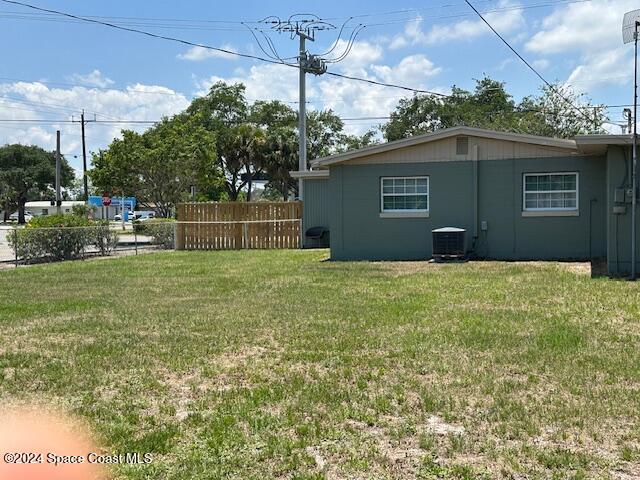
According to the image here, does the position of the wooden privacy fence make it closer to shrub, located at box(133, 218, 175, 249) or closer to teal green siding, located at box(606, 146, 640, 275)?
shrub, located at box(133, 218, 175, 249)

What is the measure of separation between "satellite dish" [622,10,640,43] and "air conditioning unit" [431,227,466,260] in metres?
5.55

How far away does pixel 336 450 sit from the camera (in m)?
3.96

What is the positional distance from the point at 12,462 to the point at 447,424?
2654 mm

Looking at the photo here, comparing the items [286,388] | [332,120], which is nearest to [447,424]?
[286,388]

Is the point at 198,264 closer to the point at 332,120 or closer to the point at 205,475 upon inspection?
the point at 205,475

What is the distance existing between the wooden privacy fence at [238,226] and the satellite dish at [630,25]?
480 inches

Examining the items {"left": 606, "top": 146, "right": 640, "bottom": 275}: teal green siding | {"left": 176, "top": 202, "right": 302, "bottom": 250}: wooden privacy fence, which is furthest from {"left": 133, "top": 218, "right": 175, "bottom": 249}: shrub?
{"left": 606, "top": 146, "right": 640, "bottom": 275}: teal green siding

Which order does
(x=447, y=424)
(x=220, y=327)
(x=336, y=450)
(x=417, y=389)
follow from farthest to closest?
(x=220, y=327), (x=417, y=389), (x=447, y=424), (x=336, y=450)

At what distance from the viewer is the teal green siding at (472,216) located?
51.1ft

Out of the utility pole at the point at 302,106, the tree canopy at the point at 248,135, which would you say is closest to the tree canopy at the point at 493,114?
the tree canopy at the point at 248,135

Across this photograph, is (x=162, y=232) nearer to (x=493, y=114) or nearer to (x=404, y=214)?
(x=404, y=214)

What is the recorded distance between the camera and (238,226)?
22453mm

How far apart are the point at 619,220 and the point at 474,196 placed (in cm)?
403

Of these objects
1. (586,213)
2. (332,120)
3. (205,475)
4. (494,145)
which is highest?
(332,120)
